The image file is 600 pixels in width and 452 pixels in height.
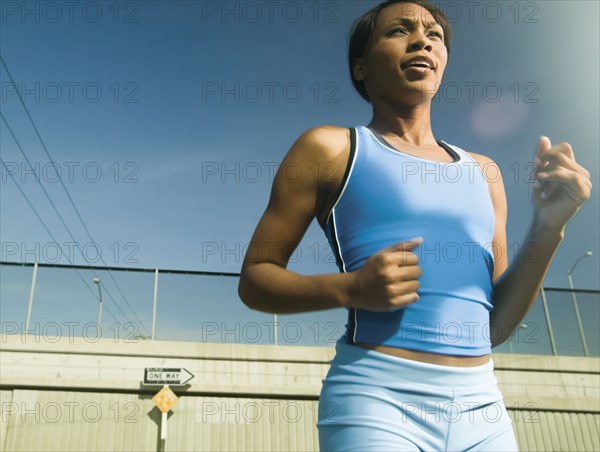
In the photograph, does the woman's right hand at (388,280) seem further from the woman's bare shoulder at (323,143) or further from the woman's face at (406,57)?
the woman's face at (406,57)

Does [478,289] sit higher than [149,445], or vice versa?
[149,445]

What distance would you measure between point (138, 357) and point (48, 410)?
6.82 ft

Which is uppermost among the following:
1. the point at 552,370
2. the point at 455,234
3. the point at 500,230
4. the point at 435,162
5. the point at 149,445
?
the point at 552,370

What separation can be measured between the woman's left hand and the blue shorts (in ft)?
1.91

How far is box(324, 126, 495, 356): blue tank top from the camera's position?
1632mm

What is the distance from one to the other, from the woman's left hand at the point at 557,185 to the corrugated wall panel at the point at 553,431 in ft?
44.5

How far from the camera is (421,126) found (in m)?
2.16

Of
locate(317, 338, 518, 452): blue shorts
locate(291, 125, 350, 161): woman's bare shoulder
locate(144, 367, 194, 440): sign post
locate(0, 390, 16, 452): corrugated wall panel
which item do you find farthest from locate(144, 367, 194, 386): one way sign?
Result: locate(317, 338, 518, 452): blue shorts

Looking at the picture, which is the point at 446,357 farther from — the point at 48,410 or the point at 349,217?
the point at 48,410

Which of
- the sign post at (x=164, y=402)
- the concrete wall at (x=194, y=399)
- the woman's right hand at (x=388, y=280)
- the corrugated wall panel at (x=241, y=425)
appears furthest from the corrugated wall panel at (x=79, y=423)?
the woman's right hand at (x=388, y=280)

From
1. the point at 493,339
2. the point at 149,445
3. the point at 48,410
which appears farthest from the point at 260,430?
the point at 493,339

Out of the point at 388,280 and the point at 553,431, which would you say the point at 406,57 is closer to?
the point at 388,280

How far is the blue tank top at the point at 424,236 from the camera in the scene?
1.63 meters

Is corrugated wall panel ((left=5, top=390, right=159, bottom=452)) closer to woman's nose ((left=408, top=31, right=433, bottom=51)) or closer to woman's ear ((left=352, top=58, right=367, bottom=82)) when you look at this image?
woman's ear ((left=352, top=58, right=367, bottom=82))
